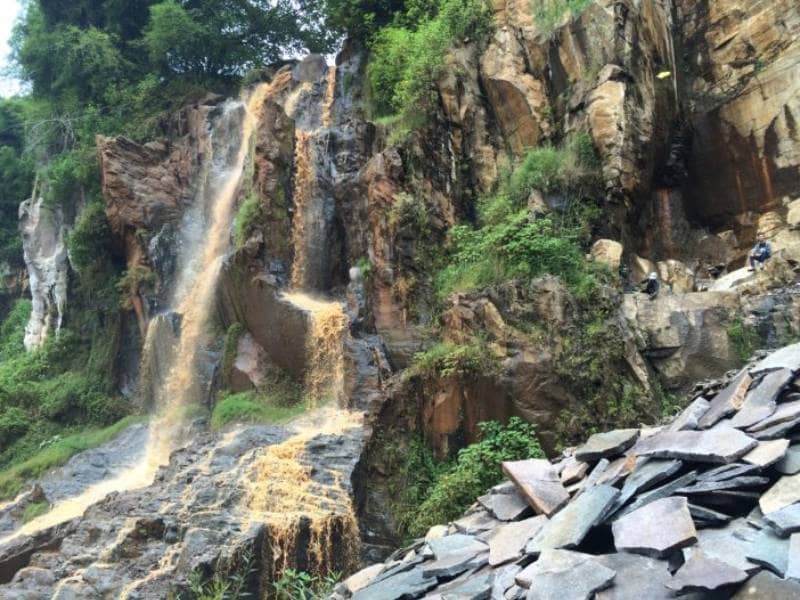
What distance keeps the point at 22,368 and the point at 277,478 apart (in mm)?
13451

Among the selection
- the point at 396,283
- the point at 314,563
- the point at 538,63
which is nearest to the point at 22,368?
the point at 396,283

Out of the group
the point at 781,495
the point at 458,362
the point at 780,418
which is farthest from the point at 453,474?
the point at 781,495

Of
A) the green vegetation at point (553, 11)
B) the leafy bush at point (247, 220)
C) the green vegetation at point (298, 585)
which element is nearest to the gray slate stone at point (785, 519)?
the green vegetation at point (298, 585)

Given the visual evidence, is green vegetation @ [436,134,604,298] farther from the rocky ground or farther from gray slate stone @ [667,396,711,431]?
gray slate stone @ [667,396,711,431]

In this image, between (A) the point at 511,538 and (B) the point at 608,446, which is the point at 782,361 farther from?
(A) the point at 511,538

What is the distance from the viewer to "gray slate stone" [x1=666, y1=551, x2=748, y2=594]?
10.7 ft

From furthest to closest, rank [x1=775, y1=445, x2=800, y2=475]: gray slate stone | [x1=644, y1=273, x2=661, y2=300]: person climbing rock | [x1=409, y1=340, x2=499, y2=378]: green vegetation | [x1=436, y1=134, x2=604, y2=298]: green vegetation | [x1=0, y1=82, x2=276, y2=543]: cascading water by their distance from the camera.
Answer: [x1=0, y1=82, x2=276, y2=543]: cascading water, [x1=644, y1=273, x2=661, y2=300]: person climbing rock, [x1=436, y1=134, x2=604, y2=298]: green vegetation, [x1=409, y1=340, x2=499, y2=378]: green vegetation, [x1=775, y1=445, x2=800, y2=475]: gray slate stone

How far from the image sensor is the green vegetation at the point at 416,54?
1562 cm

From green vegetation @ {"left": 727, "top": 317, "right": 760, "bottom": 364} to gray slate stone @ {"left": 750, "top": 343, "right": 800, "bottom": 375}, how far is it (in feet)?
16.3

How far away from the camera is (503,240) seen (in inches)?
444

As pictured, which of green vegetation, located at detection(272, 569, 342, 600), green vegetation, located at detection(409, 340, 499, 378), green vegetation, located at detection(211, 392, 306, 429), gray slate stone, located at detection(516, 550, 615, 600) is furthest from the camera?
green vegetation, located at detection(211, 392, 306, 429)

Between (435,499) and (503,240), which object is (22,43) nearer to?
(503,240)

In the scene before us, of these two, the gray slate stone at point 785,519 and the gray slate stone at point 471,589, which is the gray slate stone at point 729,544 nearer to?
the gray slate stone at point 785,519

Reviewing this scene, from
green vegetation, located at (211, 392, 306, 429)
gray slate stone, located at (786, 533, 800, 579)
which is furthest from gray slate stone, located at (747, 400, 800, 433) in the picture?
green vegetation, located at (211, 392, 306, 429)
